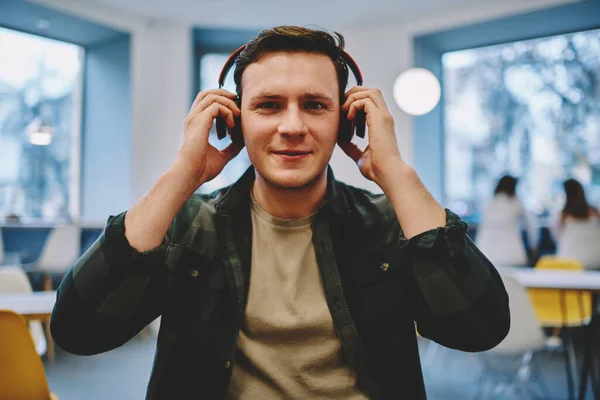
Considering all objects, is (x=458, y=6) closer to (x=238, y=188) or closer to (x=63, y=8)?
(x=63, y=8)

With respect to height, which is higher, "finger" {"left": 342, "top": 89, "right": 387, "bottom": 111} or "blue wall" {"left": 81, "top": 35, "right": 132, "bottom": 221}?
"blue wall" {"left": 81, "top": 35, "right": 132, "bottom": 221}

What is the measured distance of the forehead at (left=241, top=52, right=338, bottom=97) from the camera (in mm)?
1176

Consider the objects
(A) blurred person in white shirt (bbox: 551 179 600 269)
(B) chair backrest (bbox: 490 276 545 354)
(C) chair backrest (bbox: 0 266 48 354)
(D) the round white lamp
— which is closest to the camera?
(C) chair backrest (bbox: 0 266 48 354)

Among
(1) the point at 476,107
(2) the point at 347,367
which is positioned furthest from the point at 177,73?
(2) the point at 347,367

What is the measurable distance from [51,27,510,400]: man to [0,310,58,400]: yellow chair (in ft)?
1.05

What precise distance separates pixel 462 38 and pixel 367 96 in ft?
17.0

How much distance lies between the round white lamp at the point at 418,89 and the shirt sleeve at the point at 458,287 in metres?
4.18

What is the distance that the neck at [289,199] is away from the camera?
1.25m

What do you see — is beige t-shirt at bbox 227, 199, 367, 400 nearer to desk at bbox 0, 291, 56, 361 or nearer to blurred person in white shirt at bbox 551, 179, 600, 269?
desk at bbox 0, 291, 56, 361

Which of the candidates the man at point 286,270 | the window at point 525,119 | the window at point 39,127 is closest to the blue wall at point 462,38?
the window at point 525,119

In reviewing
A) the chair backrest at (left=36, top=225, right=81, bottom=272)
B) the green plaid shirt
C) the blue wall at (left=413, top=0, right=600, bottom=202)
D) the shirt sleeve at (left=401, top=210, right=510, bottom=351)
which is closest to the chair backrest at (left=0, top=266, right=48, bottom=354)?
the green plaid shirt

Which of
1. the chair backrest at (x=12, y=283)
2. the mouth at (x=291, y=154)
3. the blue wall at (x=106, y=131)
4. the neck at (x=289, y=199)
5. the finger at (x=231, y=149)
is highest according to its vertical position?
the blue wall at (x=106, y=131)

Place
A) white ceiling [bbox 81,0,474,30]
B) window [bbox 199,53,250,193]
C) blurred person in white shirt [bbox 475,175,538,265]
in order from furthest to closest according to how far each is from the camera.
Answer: window [bbox 199,53,250,193] → white ceiling [bbox 81,0,474,30] → blurred person in white shirt [bbox 475,175,538,265]

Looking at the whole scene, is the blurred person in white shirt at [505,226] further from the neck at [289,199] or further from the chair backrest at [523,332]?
the neck at [289,199]
